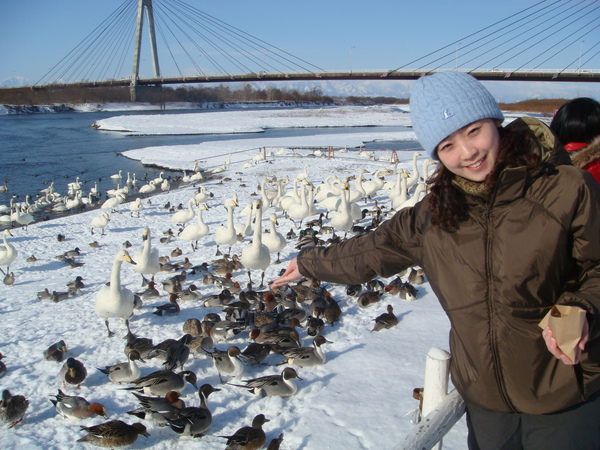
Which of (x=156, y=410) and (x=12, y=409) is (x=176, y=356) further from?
(x=12, y=409)

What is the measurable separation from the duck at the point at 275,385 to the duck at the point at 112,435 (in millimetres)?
1100

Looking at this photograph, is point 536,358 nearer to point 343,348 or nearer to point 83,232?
point 343,348

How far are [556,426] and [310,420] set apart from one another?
2.81 m

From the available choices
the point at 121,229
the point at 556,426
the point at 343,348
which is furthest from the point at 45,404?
the point at 121,229

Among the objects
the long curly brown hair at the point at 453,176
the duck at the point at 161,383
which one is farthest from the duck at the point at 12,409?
the long curly brown hair at the point at 453,176

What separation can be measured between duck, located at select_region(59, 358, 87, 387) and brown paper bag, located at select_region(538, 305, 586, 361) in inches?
192

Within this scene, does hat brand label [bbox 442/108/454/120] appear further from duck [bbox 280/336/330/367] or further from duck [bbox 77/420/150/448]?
duck [bbox 280/336/330/367]

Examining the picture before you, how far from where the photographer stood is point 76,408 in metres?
4.31

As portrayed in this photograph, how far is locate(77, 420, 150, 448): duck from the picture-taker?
12.5 feet

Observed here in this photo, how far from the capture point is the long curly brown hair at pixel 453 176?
164cm

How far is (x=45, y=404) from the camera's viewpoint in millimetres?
4668

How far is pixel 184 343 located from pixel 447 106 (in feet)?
15.2

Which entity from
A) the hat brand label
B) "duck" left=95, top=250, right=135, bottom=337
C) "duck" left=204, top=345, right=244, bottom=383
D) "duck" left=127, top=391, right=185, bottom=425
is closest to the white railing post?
the hat brand label

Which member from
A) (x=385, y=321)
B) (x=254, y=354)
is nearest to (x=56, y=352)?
(x=254, y=354)
